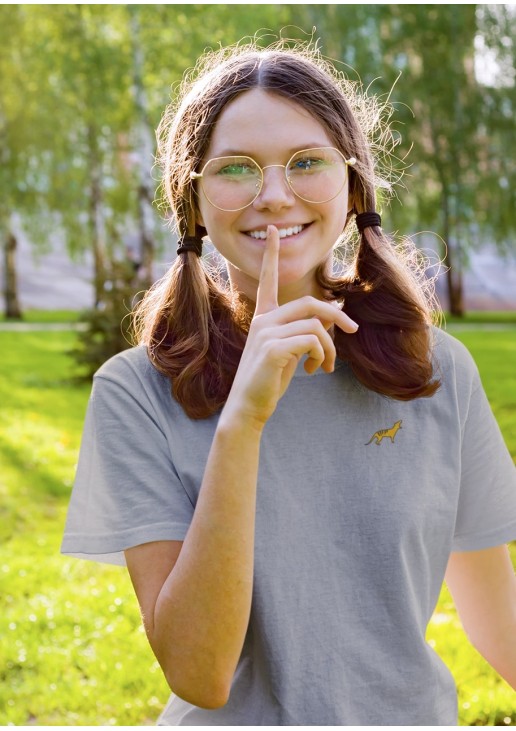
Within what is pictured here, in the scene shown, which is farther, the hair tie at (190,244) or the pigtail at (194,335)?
the hair tie at (190,244)

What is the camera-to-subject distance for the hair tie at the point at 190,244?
1.94 m

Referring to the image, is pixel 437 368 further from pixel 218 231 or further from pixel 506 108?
pixel 506 108

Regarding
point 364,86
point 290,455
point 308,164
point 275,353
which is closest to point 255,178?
point 308,164

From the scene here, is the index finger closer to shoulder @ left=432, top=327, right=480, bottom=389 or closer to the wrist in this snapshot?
the wrist

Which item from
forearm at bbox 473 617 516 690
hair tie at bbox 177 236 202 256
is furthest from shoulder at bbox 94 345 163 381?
forearm at bbox 473 617 516 690

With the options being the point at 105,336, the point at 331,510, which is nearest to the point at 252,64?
→ the point at 331,510

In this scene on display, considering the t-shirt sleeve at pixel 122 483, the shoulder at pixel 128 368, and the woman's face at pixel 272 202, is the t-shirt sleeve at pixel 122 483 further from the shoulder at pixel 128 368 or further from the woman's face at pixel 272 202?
the woman's face at pixel 272 202

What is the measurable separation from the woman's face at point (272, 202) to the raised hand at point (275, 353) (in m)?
0.21

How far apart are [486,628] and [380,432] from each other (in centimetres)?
47

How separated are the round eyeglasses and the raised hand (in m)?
0.27

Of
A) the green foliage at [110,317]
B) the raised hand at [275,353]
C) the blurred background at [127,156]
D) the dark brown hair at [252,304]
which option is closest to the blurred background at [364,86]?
the blurred background at [127,156]

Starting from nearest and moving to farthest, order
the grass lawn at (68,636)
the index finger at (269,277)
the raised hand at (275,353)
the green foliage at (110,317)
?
1. the raised hand at (275,353)
2. the index finger at (269,277)
3. the grass lawn at (68,636)
4. the green foliage at (110,317)

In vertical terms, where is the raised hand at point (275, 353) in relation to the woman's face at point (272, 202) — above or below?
below

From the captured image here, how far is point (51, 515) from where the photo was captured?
→ 619 cm
